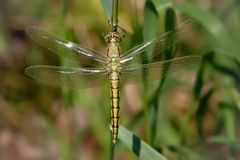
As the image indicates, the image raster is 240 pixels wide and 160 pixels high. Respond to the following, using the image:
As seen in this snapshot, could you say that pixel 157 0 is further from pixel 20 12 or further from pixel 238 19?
pixel 20 12

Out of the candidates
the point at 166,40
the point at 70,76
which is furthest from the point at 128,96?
the point at 166,40

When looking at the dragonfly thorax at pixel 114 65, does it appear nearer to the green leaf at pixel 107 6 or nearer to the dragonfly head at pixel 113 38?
the dragonfly head at pixel 113 38

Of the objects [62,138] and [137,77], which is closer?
[137,77]

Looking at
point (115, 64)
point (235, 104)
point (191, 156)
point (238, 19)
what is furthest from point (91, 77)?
point (238, 19)

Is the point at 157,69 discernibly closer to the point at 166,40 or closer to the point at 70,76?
the point at 166,40

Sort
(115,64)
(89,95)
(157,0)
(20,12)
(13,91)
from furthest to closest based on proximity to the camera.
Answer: (20,12) → (13,91) → (89,95) → (115,64) → (157,0)

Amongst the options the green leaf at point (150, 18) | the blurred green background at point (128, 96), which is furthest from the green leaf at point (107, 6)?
the green leaf at point (150, 18)
